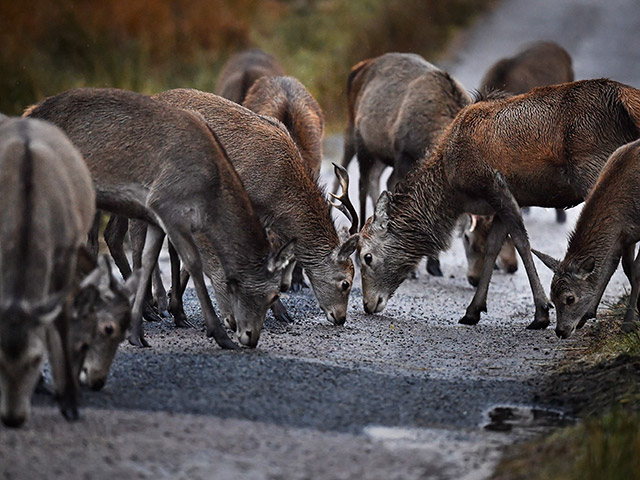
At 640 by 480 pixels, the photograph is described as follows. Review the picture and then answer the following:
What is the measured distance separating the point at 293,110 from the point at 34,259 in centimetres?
659

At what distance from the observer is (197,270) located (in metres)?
8.88

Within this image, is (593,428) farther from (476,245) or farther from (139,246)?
(476,245)

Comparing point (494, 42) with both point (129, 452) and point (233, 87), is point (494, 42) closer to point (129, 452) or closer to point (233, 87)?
point (233, 87)

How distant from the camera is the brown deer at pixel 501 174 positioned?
33.5ft

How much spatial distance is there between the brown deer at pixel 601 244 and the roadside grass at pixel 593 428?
2.53 ft

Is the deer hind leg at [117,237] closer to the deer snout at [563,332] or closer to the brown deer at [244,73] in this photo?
the brown deer at [244,73]

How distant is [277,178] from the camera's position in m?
10.2

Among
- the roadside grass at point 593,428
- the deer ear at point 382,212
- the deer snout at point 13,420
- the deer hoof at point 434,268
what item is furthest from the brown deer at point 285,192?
the deer snout at point 13,420

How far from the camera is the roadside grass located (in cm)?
598

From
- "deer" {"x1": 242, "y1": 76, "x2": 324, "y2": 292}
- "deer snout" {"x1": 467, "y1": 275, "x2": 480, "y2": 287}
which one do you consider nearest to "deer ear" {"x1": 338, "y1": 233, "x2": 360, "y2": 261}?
"deer" {"x1": 242, "y1": 76, "x2": 324, "y2": 292}

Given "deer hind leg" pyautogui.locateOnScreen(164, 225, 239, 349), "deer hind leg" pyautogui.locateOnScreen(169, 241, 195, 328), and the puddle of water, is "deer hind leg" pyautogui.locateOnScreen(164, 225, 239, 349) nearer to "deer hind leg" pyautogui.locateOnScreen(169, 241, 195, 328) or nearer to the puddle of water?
"deer hind leg" pyautogui.locateOnScreen(169, 241, 195, 328)

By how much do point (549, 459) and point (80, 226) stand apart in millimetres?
3246

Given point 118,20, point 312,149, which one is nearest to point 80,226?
point 312,149

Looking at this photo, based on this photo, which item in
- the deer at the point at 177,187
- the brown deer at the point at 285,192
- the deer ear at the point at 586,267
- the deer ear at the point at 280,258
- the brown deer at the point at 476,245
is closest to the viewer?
the deer at the point at 177,187
